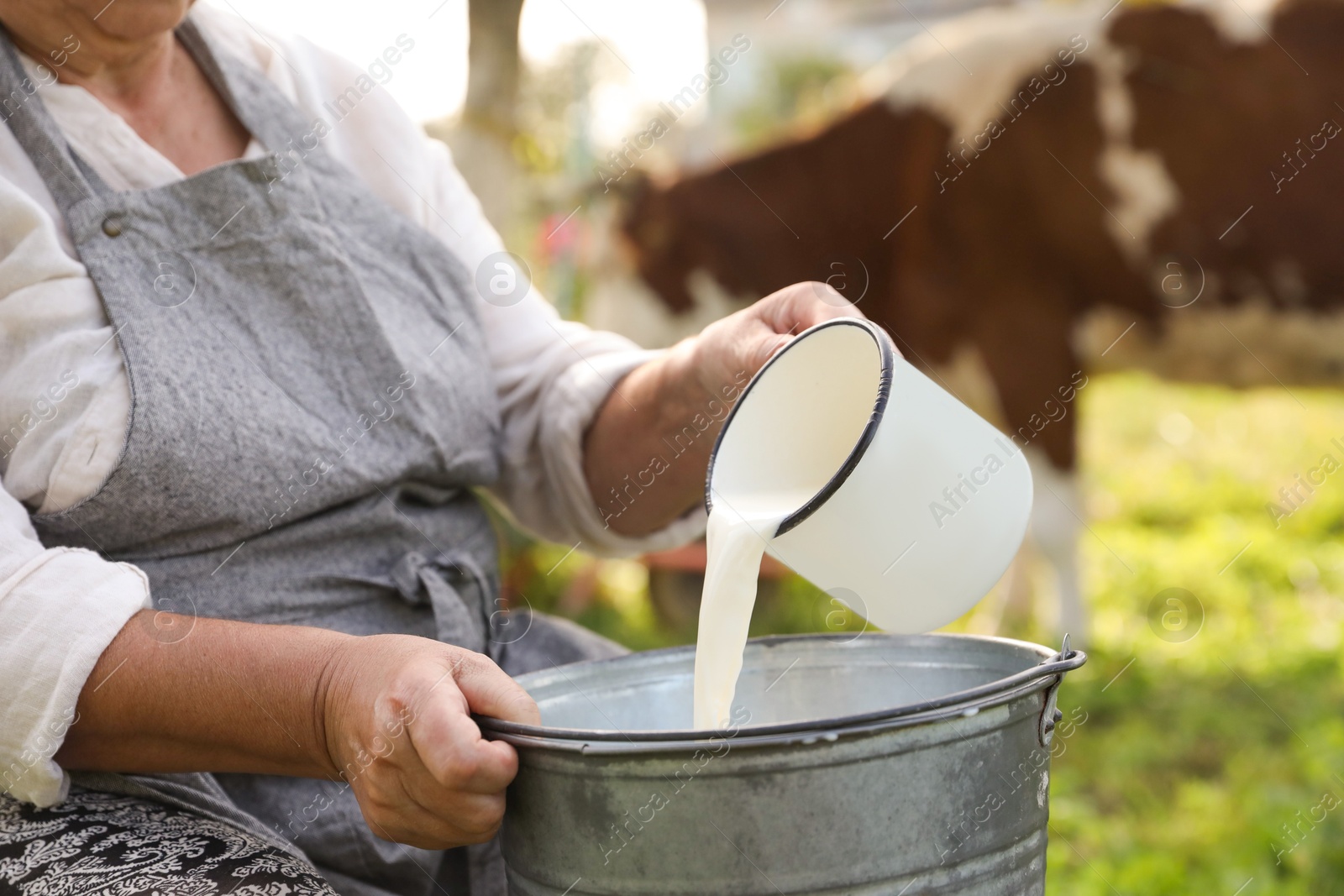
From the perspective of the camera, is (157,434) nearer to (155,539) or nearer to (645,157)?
(155,539)

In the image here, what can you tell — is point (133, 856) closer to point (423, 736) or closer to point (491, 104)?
point (423, 736)

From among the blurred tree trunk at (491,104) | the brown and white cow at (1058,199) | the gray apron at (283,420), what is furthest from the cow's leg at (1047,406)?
the gray apron at (283,420)

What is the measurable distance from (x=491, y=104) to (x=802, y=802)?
249 cm

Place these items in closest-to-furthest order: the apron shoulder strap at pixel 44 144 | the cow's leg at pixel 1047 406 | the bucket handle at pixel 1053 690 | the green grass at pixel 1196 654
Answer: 1. the bucket handle at pixel 1053 690
2. the apron shoulder strap at pixel 44 144
3. the green grass at pixel 1196 654
4. the cow's leg at pixel 1047 406

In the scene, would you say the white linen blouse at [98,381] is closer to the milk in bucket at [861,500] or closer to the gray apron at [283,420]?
the gray apron at [283,420]

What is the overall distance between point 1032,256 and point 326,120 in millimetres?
2141

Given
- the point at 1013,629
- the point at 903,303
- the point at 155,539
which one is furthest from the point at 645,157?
the point at 155,539

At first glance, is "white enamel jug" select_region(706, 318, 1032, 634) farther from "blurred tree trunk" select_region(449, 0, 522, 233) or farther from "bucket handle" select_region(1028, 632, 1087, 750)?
"blurred tree trunk" select_region(449, 0, 522, 233)

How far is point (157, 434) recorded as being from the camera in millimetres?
988

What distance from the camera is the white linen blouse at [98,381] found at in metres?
0.88

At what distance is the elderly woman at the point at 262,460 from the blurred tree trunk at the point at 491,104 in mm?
1615

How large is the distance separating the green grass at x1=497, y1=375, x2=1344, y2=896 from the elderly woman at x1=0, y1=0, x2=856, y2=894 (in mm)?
1192

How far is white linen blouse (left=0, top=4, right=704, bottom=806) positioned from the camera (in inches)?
34.8

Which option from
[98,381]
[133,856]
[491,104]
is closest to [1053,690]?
[133,856]
